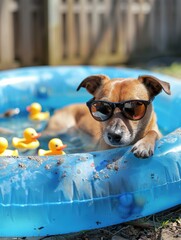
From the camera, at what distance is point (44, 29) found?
10.1 meters

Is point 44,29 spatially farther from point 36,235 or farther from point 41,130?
point 36,235

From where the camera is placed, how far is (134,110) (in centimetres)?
446

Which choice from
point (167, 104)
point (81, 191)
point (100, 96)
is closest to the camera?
point (81, 191)

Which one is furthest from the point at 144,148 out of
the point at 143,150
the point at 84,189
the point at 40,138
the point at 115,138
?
the point at 40,138

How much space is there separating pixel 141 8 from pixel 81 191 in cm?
781

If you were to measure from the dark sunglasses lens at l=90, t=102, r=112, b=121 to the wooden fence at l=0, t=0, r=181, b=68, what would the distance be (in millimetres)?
5493

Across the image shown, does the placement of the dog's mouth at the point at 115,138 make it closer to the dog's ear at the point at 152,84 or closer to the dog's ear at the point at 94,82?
the dog's ear at the point at 152,84

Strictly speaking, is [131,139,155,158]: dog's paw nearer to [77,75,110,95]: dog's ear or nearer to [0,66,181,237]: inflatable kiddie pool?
[0,66,181,237]: inflatable kiddie pool

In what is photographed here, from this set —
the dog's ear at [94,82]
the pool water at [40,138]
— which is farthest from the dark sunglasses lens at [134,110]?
the pool water at [40,138]

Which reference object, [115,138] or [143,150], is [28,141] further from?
[143,150]

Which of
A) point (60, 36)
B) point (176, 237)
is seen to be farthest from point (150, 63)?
point (176, 237)

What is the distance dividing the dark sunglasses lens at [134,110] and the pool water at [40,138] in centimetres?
167

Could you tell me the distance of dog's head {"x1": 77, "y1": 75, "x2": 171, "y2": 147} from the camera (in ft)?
14.3

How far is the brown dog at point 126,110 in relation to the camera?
14.2ft
